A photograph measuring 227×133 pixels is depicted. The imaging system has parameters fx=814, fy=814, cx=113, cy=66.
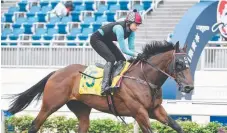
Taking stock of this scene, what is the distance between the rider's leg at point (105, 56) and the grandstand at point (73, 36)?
2344 millimetres

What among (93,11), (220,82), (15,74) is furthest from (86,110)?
(93,11)

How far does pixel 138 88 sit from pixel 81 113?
1.26 meters

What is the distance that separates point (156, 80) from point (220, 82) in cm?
709

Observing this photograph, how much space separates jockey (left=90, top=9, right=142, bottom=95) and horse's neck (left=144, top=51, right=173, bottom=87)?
29 cm

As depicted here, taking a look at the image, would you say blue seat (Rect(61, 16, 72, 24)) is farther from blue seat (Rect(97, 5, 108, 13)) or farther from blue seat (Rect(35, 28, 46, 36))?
blue seat (Rect(97, 5, 108, 13))

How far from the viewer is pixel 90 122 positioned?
13133 mm

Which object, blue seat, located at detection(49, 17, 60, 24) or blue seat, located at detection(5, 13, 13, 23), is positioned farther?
blue seat, located at detection(5, 13, 13, 23)

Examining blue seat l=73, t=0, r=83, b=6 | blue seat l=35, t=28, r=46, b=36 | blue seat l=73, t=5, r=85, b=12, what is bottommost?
blue seat l=35, t=28, r=46, b=36

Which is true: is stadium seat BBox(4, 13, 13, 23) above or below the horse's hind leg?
above

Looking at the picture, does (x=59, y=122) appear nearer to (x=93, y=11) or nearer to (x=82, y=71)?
(x=82, y=71)

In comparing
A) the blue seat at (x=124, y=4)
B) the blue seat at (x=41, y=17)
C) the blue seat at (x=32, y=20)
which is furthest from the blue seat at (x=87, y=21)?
the blue seat at (x=32, y=20)

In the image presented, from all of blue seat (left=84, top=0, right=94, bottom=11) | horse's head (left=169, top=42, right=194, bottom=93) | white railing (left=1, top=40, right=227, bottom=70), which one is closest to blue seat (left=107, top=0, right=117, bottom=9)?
blue seat (left=84, top=0, right=94, bottom=11)

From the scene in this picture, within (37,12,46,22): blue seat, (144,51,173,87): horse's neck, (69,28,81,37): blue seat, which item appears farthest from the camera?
(37,12,46,22): blue seat

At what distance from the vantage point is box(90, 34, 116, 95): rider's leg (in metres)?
11.4
